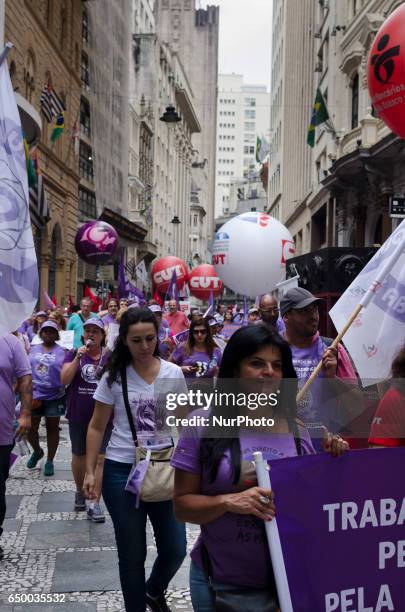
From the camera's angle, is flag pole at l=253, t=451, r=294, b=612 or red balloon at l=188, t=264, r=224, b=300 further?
red balloon at l=188, t=264, r=224, b=300

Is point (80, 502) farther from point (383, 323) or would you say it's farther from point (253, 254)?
point (253, 254)

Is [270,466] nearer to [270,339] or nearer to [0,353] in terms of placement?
[270,339]

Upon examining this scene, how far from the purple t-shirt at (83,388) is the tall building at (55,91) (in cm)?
1595

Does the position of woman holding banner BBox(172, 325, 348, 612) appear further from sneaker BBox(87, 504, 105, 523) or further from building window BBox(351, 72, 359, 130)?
building window BBox(351, 72, 359, 130)

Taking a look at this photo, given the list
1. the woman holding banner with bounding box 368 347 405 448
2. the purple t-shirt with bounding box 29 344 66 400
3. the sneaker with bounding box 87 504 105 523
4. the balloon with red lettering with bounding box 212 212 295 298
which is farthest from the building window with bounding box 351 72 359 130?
the woman holding banner with bounding box 368 347 405 448

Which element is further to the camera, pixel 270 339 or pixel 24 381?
pixel 24 381

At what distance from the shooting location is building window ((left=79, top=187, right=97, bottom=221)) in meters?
37.6

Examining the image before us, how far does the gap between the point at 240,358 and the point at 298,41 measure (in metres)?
46.8

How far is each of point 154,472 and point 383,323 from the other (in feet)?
4.60

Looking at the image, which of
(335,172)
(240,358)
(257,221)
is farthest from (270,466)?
(335,172)

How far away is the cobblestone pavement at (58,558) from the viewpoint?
4508 millimetres

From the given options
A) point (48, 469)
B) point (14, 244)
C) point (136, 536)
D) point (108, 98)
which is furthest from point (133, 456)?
point (108, 98)

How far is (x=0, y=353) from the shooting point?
17.1 ft

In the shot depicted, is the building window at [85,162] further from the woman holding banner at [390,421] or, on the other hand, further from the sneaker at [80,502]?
the woman holding banner at [390,421]
